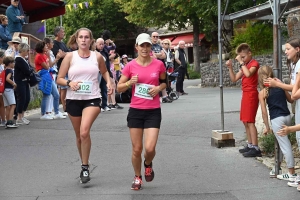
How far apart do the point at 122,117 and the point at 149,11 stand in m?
26.7

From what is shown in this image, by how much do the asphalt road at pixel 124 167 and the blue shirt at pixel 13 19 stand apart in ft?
17.9

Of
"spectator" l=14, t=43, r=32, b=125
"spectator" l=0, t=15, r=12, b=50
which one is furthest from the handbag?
"spectator" l=0, t=15, r=12, b=50

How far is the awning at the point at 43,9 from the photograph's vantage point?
2388 centimetres

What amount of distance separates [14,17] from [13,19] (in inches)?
5.1

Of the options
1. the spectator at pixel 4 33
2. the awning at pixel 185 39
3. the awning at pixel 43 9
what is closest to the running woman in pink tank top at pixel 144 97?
the spectator at pixel 4 33

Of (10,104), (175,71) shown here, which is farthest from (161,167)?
(175,71)

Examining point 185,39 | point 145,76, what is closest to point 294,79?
point 145,76

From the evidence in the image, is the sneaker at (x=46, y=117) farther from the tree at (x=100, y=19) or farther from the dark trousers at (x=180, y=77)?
the tree at (x=100, y=19)

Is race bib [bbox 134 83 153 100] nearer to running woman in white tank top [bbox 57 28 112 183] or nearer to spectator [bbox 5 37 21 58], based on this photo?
running woman in white tank top [bbox 57 28 112 183]

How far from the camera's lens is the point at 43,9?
80.7ft

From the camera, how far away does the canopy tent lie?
23844 millimetres

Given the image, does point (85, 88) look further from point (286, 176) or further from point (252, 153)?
point (252, 153)

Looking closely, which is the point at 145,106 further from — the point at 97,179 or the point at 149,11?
the point at 149,11

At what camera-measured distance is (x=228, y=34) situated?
102 ft
